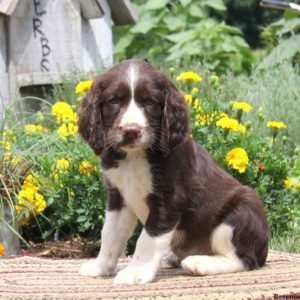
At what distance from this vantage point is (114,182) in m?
4.96

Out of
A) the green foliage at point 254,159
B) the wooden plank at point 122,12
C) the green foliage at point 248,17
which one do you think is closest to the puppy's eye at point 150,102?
the green foliage at point 254,159

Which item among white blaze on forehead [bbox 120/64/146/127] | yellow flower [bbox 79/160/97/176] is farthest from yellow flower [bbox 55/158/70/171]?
white blaze on forehead [bbox 120/64/146/127]

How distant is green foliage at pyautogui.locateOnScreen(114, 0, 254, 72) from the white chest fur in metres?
6.58

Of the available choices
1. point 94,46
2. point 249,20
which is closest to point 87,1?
point 94,46

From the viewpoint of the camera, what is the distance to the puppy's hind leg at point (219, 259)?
5078 millimetres

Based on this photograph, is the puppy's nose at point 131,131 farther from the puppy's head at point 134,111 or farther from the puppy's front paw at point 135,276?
the puppy's front paw at point 135,276

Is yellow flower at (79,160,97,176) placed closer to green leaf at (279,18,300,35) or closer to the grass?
the grass

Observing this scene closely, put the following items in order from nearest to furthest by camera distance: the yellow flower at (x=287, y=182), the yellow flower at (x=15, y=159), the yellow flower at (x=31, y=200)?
the yellow flower at (x=31, y=200), the yellow flower at (x=15, y=159), the yellow flower at (x=287, y=182)

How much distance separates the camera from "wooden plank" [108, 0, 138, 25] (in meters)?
10.3

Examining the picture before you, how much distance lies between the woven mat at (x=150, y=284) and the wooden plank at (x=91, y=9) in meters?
4.46

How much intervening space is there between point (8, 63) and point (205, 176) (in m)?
4.41

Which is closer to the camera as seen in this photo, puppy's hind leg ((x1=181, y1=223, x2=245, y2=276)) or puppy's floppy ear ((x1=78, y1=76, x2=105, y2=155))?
puppy's floppy ear ((x1=78, y1=76, x2=105, y2=155))

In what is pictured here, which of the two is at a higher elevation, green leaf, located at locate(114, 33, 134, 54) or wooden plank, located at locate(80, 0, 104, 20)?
wooden plank, located at locate(80, 0, 104, 20)

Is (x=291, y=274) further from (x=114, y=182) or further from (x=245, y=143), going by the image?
(x=245, y=143)
